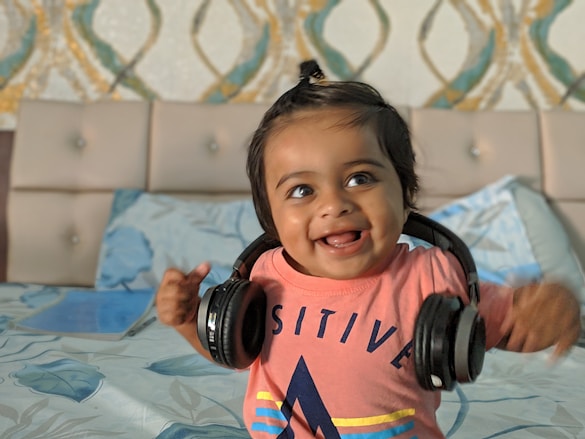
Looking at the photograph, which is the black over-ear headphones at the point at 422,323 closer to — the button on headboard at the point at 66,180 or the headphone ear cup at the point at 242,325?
the headphone ear cup at the point at 242,325

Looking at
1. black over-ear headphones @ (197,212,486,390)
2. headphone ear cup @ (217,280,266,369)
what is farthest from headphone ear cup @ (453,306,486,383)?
headphone ear cup @ (217,280,266,369)

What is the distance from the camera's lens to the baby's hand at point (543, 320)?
66 cm

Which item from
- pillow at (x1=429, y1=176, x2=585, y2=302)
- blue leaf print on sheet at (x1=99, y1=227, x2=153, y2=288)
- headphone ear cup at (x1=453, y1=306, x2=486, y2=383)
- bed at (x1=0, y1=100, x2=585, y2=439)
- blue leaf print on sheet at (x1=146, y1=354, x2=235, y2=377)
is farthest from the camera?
blue leaf print on sheet at (x1=99, y1=227, x2=153, y2=288)

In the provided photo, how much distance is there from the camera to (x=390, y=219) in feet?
2.46

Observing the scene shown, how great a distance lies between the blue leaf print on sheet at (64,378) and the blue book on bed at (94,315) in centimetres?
21

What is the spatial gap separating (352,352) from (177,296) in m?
0.24

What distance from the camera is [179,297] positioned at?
0.79 metres

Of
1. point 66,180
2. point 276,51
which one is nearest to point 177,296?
point 66,180

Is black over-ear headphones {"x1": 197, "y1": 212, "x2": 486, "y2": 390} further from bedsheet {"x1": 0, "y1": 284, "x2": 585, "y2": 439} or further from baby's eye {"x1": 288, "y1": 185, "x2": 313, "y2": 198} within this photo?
bedsheet {"x1": 0, "y1": 284, "x2": 585, "y2": 439}

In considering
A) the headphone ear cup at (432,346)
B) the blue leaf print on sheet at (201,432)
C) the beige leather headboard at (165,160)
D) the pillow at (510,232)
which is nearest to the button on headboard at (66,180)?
the beige leather headboard at (165,160)

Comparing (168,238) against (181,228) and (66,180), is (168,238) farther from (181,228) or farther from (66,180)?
(66,180)

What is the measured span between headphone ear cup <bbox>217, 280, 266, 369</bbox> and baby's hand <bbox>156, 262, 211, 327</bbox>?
7cm

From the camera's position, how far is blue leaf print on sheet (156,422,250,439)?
0.98 meters

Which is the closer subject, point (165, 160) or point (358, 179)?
point (358, 179)
